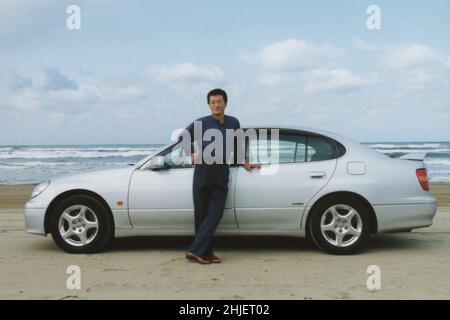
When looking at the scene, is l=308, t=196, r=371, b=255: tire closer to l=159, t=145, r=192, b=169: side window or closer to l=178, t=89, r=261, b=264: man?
l=178, t=89, r=261, b=264: man

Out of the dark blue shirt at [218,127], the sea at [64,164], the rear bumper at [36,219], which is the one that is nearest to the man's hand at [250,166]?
the dark blue shirt at [218,127]

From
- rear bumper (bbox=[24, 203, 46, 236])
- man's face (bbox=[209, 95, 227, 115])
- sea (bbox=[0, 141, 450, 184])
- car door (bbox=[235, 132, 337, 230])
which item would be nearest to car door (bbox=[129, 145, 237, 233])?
car door (bbox=[235, 132, 337, 230])

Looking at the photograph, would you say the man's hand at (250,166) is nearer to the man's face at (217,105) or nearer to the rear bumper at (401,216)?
the man's face at (217,105)

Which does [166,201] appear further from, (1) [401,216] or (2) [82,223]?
(1) [401,216]

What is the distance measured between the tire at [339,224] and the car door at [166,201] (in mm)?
886

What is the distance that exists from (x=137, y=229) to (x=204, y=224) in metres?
0.84

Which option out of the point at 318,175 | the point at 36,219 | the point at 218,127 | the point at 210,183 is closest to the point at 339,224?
the point at 318,175

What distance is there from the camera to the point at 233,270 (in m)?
5.63

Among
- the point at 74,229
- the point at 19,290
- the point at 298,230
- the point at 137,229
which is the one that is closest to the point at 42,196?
the point at 74,229

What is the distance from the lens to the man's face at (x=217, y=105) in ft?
19.5

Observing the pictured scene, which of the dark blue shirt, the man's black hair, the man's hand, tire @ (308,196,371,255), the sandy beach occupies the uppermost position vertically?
the man's black hair

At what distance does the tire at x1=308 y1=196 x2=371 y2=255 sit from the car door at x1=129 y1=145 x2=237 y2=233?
0.89 m

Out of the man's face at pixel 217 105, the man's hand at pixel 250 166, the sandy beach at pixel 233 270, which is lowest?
the sandy beach at pixel 233 270

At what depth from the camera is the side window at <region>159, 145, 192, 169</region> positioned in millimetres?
6418
